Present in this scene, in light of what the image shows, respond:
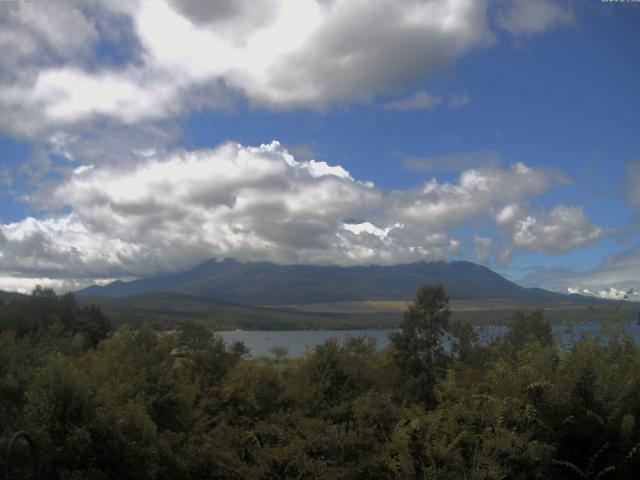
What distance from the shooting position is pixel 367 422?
33.9 feet

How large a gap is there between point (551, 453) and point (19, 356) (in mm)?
11165

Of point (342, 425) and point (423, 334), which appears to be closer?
point (342, 425)

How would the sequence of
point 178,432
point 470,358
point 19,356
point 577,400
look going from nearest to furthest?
point 577,400 < point 178,432 < point 19,356 < point 470,358

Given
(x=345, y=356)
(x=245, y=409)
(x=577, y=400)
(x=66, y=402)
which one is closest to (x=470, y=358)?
(x=345, y=356)

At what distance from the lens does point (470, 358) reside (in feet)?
106

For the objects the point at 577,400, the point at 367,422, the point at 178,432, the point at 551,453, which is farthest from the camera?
the point at 178,432

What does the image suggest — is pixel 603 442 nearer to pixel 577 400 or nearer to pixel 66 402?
pixel 577 400

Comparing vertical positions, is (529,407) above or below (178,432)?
above

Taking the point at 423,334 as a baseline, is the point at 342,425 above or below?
below

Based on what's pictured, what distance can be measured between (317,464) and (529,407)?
3.36 metres

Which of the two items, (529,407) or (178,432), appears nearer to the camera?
(529,407)

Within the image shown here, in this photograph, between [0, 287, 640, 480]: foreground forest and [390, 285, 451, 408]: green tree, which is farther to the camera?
[390, 285, 451, 408]: green tree

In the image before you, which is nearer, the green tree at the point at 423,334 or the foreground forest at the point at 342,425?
the foreground forest at the point at 342,425

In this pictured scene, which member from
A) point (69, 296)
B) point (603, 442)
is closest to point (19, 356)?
point (603, 442)
